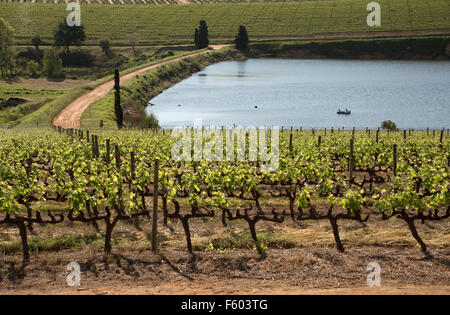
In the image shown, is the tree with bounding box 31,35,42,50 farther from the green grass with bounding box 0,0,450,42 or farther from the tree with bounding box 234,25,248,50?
the tree with bounding box 234,25,248,50

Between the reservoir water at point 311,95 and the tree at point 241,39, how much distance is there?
776 centimetres

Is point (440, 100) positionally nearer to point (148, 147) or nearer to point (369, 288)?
point (148, 147)

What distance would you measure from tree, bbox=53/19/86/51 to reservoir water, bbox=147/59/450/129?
4220 cm

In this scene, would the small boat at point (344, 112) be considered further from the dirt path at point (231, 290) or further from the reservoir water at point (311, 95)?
the dirt path at point (231, 290)

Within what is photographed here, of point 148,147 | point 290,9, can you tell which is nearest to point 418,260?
point 148,147

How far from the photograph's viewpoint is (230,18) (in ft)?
601

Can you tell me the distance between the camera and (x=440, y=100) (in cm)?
9381

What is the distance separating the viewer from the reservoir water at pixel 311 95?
80.8m

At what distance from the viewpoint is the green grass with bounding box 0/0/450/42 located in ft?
534

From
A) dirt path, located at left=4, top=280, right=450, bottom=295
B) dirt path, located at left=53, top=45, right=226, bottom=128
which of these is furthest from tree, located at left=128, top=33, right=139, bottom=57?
dirt path, located at left=4, top=280, right=450, bottom=295

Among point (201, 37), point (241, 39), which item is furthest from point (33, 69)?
point (241, 39)

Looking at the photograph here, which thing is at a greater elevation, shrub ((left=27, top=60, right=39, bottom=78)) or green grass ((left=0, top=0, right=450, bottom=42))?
green grass ((left=0, top=0, right=450, bottom=42))
